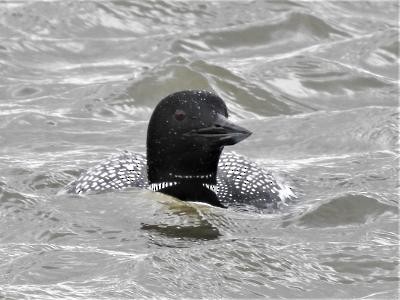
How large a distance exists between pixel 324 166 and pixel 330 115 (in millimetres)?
1287

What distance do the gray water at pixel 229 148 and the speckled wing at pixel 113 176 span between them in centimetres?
10

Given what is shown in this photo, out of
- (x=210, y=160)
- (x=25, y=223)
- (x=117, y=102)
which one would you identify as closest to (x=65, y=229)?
(x=25, y=223)

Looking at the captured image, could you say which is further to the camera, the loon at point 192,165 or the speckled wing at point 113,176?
the speckled wing at point 113,176

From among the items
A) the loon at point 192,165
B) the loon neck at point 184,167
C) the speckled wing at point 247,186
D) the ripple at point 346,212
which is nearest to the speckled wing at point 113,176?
the loon at point 192,165

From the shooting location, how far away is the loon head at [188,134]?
7969 mm

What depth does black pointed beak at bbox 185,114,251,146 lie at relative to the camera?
25.7 feet

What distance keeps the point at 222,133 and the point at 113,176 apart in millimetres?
915

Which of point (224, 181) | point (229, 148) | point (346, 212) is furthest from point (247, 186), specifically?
point (229, 148)

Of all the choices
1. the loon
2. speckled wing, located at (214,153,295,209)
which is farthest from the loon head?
speckled wing, located at (214,153,295,209)

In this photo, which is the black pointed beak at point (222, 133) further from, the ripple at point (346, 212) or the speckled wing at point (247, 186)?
the ripple at point (346, 212)

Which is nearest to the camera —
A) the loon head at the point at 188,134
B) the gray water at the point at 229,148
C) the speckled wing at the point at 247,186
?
the gray water at the point at 229,148

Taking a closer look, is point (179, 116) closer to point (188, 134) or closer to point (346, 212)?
point (188, 134)

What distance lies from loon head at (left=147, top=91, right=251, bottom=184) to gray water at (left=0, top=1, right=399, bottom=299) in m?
0.21

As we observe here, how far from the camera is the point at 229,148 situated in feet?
32.5
